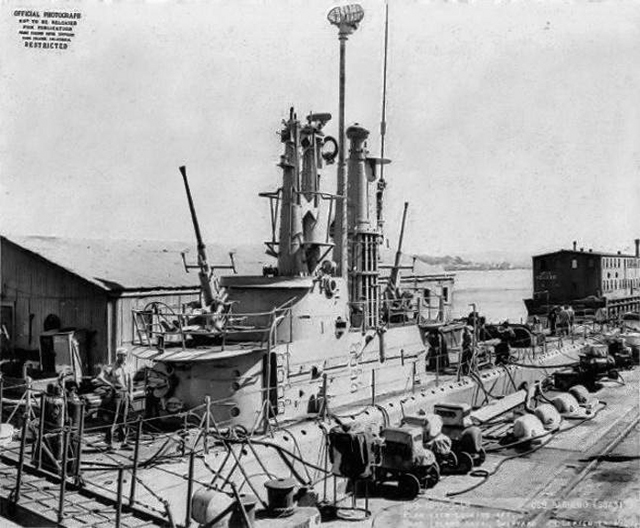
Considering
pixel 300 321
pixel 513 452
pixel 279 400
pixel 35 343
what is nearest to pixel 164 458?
pixel 279 400

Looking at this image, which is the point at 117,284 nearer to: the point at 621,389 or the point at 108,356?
the point at 108,356

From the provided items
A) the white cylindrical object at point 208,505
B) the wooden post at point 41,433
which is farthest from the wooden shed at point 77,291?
the white cylindrical object at point 208,505

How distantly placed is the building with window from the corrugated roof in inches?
1045

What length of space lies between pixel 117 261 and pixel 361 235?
333 inches

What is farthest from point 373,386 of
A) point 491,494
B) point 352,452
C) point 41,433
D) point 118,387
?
point 41,433

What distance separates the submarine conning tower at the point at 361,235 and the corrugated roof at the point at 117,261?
247 inches

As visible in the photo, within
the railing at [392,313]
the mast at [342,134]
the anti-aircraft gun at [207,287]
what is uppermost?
the mast at [342,134]

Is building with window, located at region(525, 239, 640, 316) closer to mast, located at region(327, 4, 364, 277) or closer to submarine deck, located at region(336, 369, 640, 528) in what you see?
mast, located at region(327, 4, 364, 277)

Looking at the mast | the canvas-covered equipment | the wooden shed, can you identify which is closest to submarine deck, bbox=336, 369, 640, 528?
the canvas-covered equipment

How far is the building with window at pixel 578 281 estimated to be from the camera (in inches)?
1651

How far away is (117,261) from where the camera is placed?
20531mm

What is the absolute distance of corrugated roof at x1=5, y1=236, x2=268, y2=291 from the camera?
18734 mm

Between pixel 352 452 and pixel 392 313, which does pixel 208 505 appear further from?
pixel 392 313

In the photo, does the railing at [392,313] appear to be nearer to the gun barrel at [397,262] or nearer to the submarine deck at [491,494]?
the gun barrel at [397,262]
